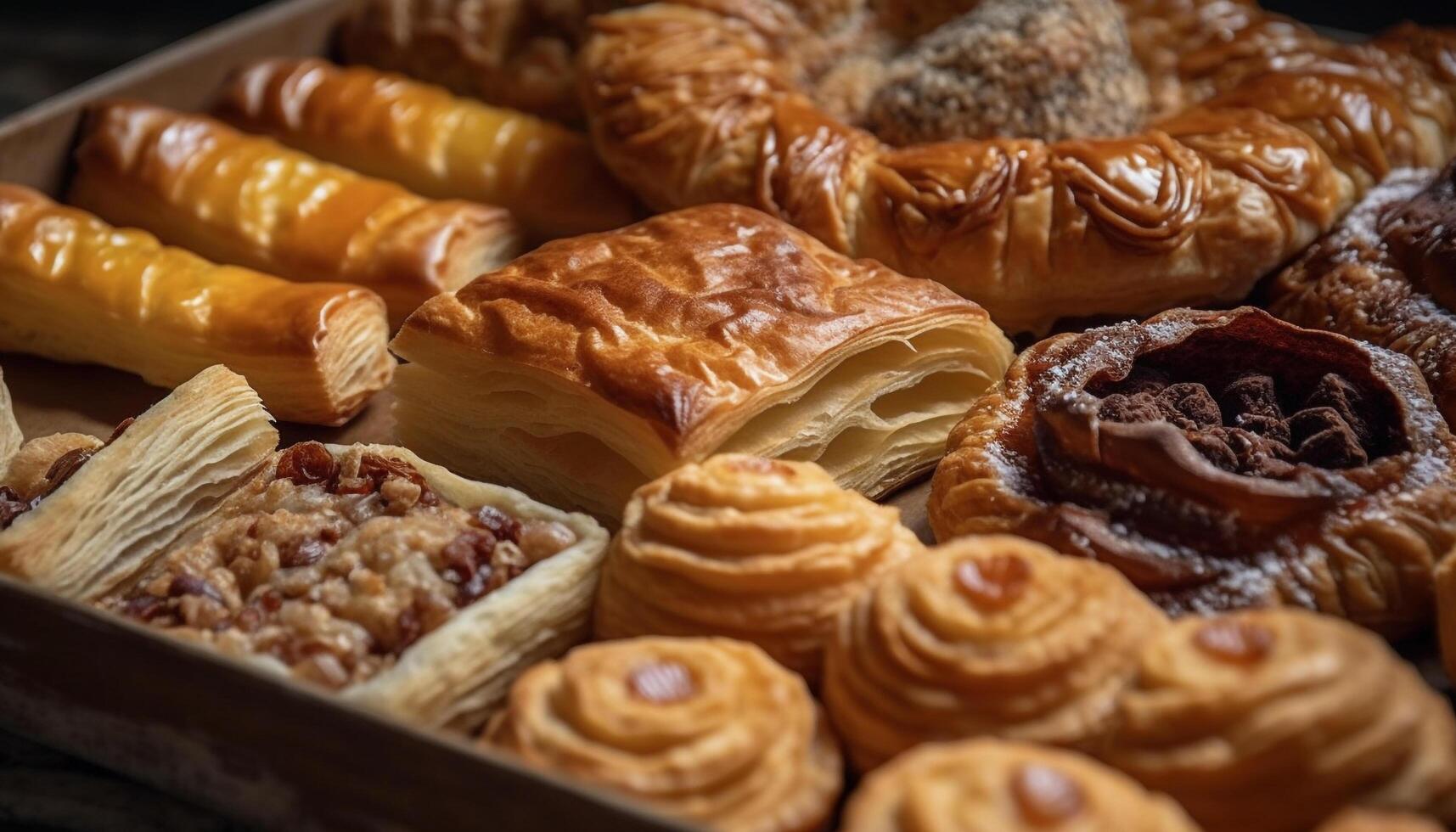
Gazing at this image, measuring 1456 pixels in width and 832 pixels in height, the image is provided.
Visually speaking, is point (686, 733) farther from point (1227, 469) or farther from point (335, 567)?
point (1227, 469)

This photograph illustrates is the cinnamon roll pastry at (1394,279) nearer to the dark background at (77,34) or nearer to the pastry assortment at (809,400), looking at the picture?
the pastry assortment at (809,400)

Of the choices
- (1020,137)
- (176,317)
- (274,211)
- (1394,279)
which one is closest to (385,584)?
(176,317)

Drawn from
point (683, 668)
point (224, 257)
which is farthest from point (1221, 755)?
point (224, 257)

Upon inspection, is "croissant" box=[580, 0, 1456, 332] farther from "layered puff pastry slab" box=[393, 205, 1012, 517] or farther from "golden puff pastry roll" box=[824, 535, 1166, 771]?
"golden puff pastry roll" box=[824, 535, 1166, 771]

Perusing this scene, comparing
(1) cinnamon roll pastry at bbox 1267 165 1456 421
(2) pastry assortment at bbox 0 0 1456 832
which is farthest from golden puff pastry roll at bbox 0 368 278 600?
(1) cinnamon roll pastry at bbox 1267 165 1456 421

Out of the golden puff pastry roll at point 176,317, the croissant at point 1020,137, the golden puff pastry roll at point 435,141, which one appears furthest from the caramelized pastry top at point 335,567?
the golden puff pastry roll at point 435,141
